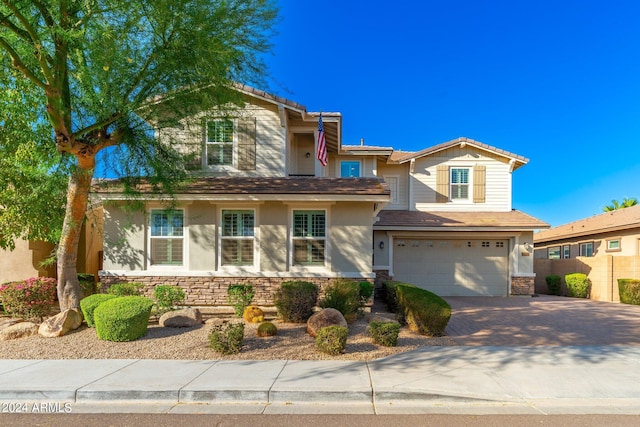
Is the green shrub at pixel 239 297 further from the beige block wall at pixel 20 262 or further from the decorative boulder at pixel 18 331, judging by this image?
the beige block wall at pixel 20 262

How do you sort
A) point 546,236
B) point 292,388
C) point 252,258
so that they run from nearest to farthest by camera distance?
point 292,388 → point 252,258 → point 546,236

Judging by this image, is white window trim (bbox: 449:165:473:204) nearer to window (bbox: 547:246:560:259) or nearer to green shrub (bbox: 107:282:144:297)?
window (bbox: 547:246:560:259)

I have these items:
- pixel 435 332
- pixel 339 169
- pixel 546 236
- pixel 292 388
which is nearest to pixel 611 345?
pixel 435 332

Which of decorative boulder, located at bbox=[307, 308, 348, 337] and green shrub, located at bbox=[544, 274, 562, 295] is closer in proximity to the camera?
decorative boulder, located at bbox=[307, 308, 348, 337]

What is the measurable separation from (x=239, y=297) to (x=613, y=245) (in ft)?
55.7

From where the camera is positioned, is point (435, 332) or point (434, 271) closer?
point (435, 332)

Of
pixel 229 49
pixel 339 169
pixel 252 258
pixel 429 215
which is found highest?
pixel 229 49

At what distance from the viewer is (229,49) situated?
315 inches

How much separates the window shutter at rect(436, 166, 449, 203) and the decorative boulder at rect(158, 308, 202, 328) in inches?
460

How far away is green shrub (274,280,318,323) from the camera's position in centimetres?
895

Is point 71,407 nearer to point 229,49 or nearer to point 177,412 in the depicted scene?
point 177,412

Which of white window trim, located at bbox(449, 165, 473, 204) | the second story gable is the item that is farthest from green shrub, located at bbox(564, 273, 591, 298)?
white window trim, located at bbox(449, 165, 473, 204)

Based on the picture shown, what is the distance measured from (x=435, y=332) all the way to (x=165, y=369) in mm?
5534

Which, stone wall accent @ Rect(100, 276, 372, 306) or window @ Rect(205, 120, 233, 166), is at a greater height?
window @ Rect(205, 120, 233, 166)
